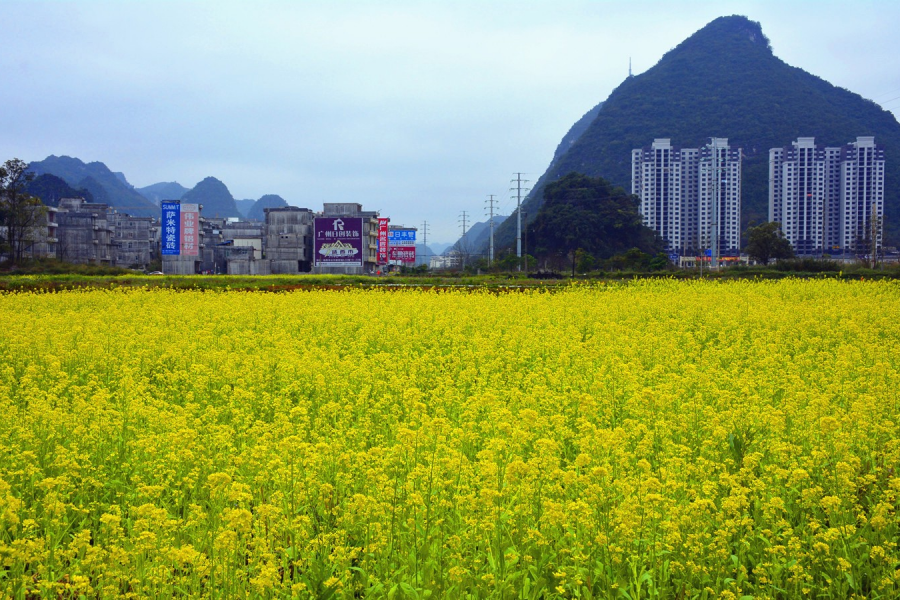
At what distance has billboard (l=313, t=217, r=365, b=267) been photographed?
2128 inches

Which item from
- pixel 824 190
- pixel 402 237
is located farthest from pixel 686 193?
pixel 402 237

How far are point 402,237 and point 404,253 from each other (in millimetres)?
3184

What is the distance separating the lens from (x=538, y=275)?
102ft

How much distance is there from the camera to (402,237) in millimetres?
72250

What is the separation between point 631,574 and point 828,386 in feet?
10.6

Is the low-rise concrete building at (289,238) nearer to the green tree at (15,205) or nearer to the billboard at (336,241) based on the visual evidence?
the billboard at (336,241)

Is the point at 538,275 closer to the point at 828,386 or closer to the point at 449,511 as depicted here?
the point at 828,386

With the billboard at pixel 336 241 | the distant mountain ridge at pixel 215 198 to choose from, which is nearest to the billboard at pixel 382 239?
the billboard at pixel 336 241

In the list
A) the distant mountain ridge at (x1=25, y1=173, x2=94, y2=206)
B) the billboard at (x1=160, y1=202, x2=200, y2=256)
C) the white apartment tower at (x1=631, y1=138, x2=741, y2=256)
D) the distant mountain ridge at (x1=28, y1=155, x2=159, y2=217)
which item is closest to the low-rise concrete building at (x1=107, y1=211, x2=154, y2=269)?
the distant mountain ridge at (x1=25, y1=173, x2=94, y2=206)

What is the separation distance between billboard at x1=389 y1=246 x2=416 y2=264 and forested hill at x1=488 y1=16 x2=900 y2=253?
11400mm

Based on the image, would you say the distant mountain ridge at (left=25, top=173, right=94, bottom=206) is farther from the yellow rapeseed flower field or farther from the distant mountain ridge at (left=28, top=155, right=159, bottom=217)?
the yellow rapeseed flower field

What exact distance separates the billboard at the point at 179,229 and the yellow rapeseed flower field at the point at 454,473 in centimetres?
4859

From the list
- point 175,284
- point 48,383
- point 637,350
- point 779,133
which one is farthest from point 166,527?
point 779,133

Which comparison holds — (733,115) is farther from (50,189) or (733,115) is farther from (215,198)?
(215,198)
